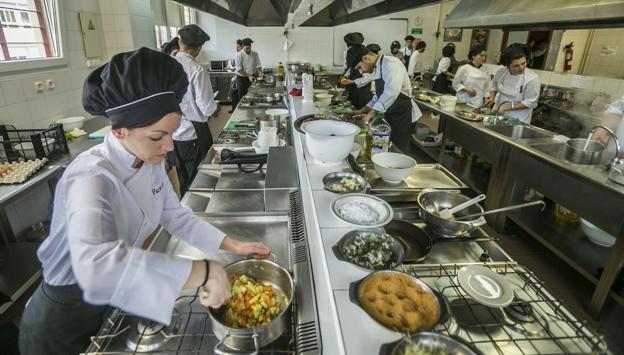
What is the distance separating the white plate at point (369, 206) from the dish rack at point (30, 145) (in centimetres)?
262

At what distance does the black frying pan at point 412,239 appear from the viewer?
4.34 feet

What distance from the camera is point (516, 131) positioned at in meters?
3.80

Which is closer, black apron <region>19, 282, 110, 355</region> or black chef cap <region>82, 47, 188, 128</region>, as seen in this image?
black chef cap <region>82, 47, 188, 128</region>

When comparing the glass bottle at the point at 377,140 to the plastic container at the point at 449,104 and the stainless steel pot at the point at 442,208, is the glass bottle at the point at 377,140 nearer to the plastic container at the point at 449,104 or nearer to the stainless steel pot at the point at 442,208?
the stainless steel pot at the point at 442,208

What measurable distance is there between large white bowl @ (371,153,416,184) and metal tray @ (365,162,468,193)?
0.14 ft

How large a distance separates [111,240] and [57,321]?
616 mm

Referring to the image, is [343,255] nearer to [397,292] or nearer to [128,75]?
[397,292]

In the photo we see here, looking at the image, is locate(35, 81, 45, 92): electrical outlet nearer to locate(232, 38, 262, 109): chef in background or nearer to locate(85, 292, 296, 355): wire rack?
locate(85, 292, 296, 355): wire rack

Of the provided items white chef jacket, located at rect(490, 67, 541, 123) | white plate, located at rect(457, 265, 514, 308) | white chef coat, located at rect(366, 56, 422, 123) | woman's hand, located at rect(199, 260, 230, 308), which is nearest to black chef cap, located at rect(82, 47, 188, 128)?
woman's hand, located at rect(199, 260, 230, 308)

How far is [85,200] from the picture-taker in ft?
2.82

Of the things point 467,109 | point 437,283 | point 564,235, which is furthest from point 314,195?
point 467,109

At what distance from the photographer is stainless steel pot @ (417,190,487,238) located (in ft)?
4.61

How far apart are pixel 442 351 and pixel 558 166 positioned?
267cm

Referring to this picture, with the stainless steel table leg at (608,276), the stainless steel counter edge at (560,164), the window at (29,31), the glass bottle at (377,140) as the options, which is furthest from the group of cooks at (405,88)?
the window at (29,31)
